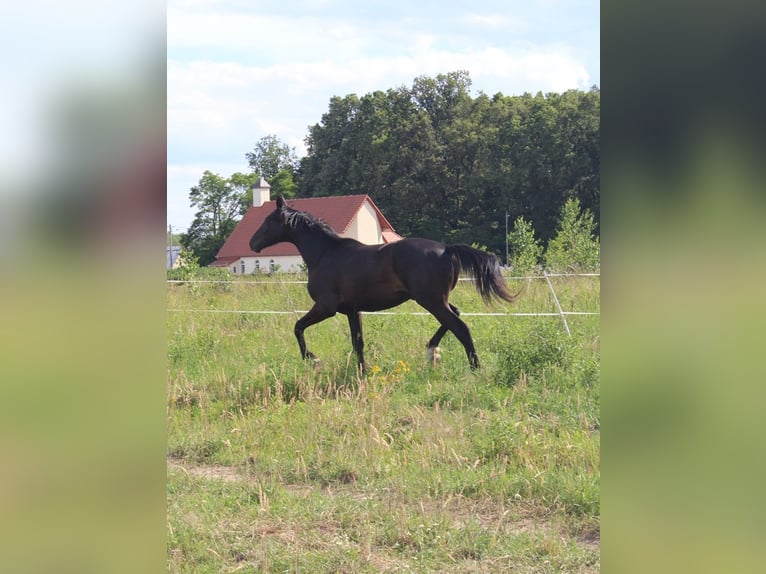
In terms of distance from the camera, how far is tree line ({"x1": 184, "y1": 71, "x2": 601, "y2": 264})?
149ft

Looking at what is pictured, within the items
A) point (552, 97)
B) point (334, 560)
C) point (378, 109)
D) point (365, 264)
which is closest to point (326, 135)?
point (378, 109)

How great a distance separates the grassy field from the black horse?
418 mm

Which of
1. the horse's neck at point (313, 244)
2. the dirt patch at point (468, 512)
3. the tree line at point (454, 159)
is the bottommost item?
the dirt patch at point (468, 512)

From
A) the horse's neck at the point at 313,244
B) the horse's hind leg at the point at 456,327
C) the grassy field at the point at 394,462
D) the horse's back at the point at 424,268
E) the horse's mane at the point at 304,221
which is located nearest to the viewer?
the grassy field at the point at 394,462

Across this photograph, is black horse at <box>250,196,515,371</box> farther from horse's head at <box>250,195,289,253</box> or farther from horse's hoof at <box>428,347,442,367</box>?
horse's head at <box>250,195,289,253</box>

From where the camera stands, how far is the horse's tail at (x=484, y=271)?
743 cm

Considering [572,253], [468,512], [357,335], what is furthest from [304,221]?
[572,253]

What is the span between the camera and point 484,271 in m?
7.45

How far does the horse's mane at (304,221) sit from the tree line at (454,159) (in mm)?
35632

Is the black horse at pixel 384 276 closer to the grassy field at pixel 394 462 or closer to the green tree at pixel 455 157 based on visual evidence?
the grassy field at pixel 394 462

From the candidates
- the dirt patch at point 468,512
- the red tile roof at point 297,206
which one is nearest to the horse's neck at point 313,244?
the dirt patch at point 468,512
